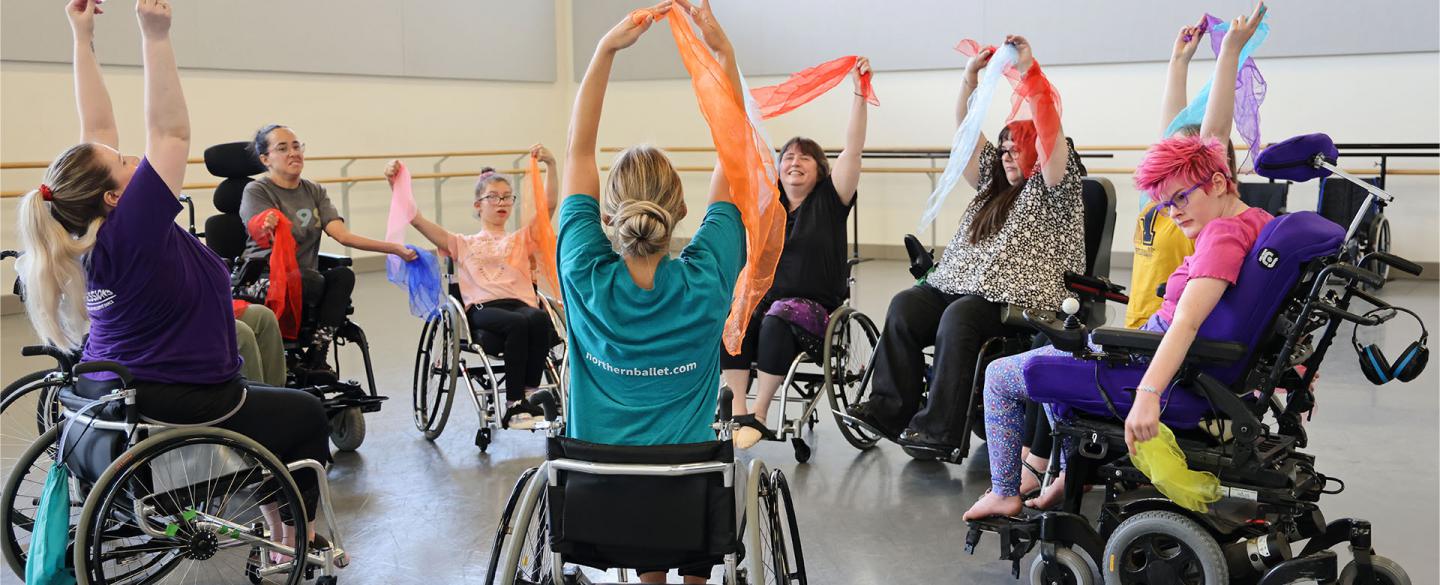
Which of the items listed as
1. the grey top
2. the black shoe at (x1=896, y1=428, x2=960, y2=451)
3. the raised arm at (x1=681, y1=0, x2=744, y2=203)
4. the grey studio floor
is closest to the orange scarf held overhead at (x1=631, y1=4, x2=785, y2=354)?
the raised arm at (x1=681, y1=0, x2=744, y2=203)

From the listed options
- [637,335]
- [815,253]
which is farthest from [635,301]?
[815,253]

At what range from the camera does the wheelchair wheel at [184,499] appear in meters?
2.25

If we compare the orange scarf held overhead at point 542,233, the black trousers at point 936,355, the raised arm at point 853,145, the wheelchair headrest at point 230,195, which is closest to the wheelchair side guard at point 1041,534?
the black trousers at point 936,355

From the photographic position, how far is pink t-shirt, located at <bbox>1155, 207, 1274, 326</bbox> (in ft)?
7.70

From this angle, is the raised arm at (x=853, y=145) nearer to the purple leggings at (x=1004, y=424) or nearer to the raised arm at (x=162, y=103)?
the purple leggings at (x=1004, y=424)

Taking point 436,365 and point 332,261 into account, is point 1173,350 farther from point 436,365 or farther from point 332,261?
point 332,261

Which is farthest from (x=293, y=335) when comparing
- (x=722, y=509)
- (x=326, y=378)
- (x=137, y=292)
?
(x=722, y=509)

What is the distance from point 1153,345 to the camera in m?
A: 2.40

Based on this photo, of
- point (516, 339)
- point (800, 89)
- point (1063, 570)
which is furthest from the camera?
point (516, 339)

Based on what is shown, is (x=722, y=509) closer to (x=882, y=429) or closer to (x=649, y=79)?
(x=882, y=429)

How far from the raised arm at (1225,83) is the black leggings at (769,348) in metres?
1.41

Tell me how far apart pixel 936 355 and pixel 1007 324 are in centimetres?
22

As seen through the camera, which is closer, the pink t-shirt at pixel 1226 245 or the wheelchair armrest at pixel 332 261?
the pink t-shirt at pixel 1226 245

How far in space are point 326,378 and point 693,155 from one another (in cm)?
677
